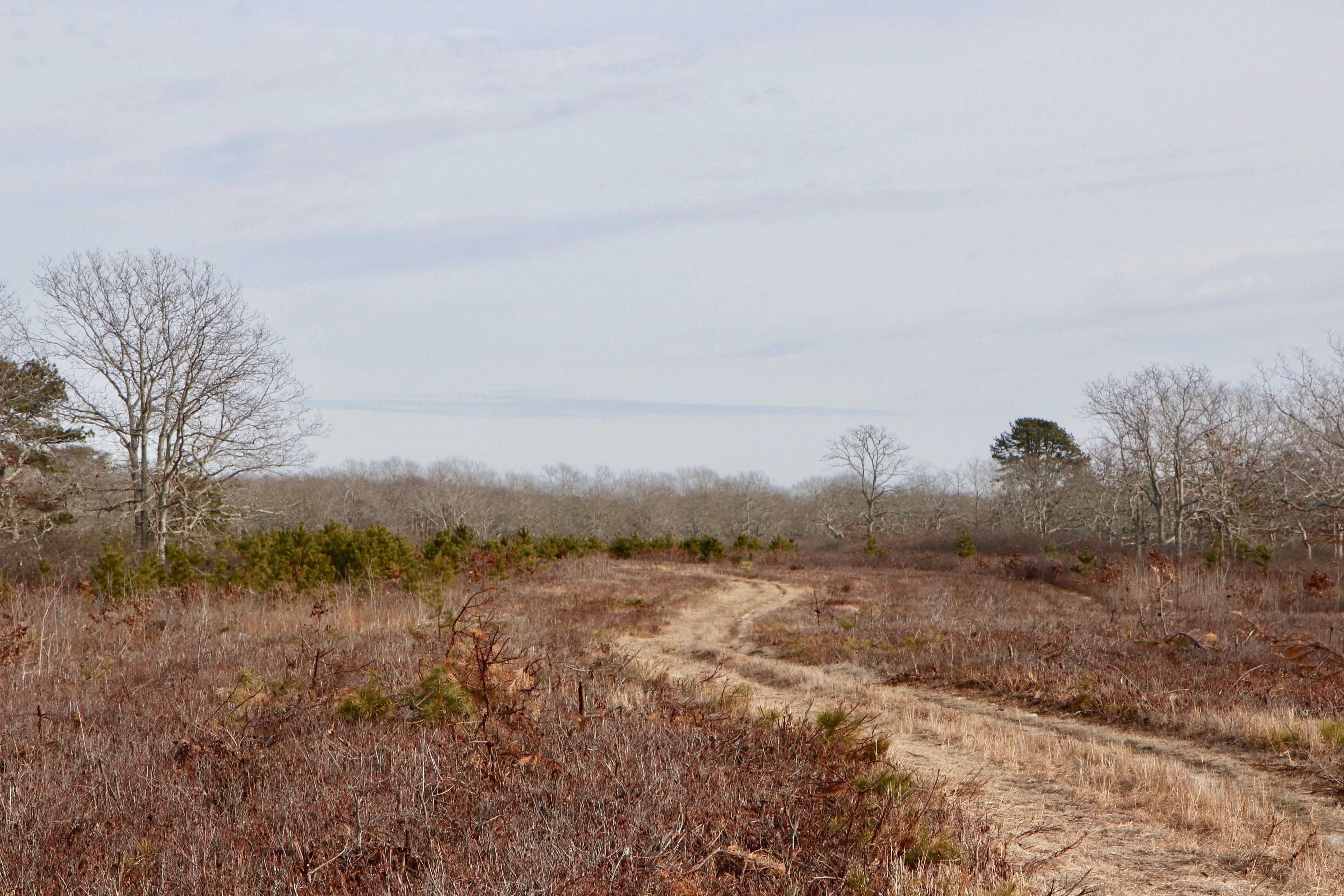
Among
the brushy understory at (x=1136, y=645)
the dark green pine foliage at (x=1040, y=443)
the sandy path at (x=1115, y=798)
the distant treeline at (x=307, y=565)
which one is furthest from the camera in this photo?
the dark green pine foliage at (x=1040, y=443)

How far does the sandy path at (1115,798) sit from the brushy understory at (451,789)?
1.60ft

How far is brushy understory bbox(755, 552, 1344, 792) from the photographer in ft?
23.4

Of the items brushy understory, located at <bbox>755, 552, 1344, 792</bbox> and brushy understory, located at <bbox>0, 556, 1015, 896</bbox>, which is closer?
brushy understory, located at <bbox>0, 556, 1015, 896</bbox>

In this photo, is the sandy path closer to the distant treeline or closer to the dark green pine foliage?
the distant treeline

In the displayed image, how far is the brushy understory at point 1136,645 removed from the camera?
23.4 ft

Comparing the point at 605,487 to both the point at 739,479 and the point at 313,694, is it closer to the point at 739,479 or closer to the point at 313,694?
the point at 739,479

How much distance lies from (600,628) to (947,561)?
81.4 feet

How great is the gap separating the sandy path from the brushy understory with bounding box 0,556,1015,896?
49 centimetres

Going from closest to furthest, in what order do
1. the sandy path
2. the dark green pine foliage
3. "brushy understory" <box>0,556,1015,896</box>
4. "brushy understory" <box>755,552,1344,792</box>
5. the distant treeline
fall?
"brushy understory" <box>0,556,1015,896</box>, the sandy path, "brushy understory" <box>755,552,1344,792</box>, the distant treeline, the dark green pine foliage

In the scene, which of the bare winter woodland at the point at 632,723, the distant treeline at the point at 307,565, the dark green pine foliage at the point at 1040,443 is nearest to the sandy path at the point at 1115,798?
the bare winter woodland at the point at 632,723

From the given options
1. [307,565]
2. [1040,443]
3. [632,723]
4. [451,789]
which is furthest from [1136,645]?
[1040,443]

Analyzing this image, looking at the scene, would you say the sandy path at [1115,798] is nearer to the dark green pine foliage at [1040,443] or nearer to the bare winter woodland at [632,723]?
the bare winter woodland at [632,723]

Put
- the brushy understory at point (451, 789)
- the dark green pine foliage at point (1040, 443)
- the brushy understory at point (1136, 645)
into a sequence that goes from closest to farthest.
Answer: the brushy understory at point (451, 789)
the brushy understory at point (1136, 645)
the dark green pine foliage at point (1040, 443)

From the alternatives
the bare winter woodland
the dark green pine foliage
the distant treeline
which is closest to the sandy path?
the bare winter woodland
